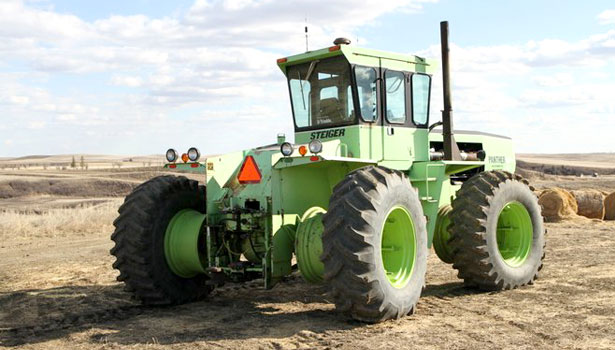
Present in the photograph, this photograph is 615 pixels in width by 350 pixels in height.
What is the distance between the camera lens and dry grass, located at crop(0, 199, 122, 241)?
60.4 feet

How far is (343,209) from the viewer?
23.2 ft

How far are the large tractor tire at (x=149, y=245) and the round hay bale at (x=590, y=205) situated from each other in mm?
14871

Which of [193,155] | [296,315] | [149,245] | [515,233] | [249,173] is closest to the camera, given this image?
[296,315]

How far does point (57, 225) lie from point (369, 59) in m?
13.4

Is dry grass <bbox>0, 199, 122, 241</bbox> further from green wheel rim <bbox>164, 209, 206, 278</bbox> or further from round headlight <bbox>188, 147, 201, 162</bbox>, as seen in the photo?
round headlight <bbox>188, 147, 201, 162</bbox>

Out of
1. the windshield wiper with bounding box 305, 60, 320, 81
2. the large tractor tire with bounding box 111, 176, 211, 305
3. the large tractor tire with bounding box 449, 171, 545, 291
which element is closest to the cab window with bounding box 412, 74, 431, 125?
the large tractor tire with bounding box 449, 171, 545, 291

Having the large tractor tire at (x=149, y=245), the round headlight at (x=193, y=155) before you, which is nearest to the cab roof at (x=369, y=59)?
the round headlight at (x=193, y=155)

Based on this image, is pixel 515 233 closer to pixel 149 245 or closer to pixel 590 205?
pixel 149 245

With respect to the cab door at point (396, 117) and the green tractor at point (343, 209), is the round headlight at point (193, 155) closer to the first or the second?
the green tractor at point (343, 209)

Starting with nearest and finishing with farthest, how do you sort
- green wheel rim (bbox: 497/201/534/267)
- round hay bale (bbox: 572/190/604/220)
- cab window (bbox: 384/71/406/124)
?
1. cab window (bbox: 384/71/406/124)
2. green wheel rim (bbox: 497/201/534/267)
3. round hay bale (bbox: 572/190/604/220)

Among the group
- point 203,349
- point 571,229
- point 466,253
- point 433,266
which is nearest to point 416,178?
point 466,253

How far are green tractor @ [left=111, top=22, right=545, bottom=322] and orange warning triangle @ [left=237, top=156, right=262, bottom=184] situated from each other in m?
0.01

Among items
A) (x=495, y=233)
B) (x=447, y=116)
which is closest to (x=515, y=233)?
(x=495, y=233)

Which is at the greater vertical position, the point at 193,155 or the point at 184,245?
the point at 193,155
